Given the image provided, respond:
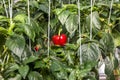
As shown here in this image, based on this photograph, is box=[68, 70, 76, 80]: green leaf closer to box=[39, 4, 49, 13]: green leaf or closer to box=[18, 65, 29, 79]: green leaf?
box=[18, 65, 29, 79]: green leaf

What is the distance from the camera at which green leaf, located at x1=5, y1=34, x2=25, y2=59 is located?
990mm

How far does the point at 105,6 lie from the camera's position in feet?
4.04

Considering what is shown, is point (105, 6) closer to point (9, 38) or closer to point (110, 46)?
point (110, 46)

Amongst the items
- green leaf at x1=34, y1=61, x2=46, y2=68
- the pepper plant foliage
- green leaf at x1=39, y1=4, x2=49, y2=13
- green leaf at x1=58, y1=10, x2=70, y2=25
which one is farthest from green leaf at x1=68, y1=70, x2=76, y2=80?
green leaf at x1=39, y1=4, x2=49, y2=13

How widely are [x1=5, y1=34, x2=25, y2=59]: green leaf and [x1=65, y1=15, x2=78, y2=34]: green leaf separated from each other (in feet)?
0.71

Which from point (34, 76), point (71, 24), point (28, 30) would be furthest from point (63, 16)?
point (34, 76)

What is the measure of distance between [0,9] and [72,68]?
0.49 metres

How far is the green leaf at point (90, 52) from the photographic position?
1051 mm

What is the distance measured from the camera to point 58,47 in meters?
1.19

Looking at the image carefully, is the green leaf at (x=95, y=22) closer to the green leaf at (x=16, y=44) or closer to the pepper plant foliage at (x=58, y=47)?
the pepper plant foliage at (x=58, y=47)

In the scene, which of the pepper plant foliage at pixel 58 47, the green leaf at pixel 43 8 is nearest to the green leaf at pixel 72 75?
the pepper plant foliage at pixel 58 47

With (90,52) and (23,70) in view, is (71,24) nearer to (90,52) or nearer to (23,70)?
(90,52)

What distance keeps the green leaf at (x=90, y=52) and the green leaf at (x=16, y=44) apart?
24cm

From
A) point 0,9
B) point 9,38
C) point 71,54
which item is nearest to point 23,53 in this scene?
point 9,38
